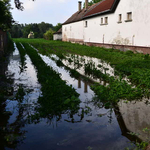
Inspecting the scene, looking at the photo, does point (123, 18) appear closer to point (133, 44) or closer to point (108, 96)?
point (133, 44)

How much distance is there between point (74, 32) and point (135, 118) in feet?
102

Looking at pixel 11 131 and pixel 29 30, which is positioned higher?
pixel 29 30

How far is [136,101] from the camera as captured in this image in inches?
193

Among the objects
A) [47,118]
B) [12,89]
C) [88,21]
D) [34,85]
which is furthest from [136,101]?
[88,21]

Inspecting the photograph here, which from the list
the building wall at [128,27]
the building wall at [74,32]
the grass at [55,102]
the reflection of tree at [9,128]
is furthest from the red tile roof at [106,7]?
the reflection of tree at [9,128]

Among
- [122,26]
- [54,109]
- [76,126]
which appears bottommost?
[76,126]

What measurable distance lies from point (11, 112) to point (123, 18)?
15.5 m

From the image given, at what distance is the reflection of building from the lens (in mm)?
3378

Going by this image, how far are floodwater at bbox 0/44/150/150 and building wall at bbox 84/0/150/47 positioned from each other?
11320mm

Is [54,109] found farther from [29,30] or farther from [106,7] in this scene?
[29,30]

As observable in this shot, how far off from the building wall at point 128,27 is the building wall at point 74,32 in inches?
287

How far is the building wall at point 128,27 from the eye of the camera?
47.3 ft

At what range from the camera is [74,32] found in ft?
111

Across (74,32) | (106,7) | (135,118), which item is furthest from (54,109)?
(74,32)
